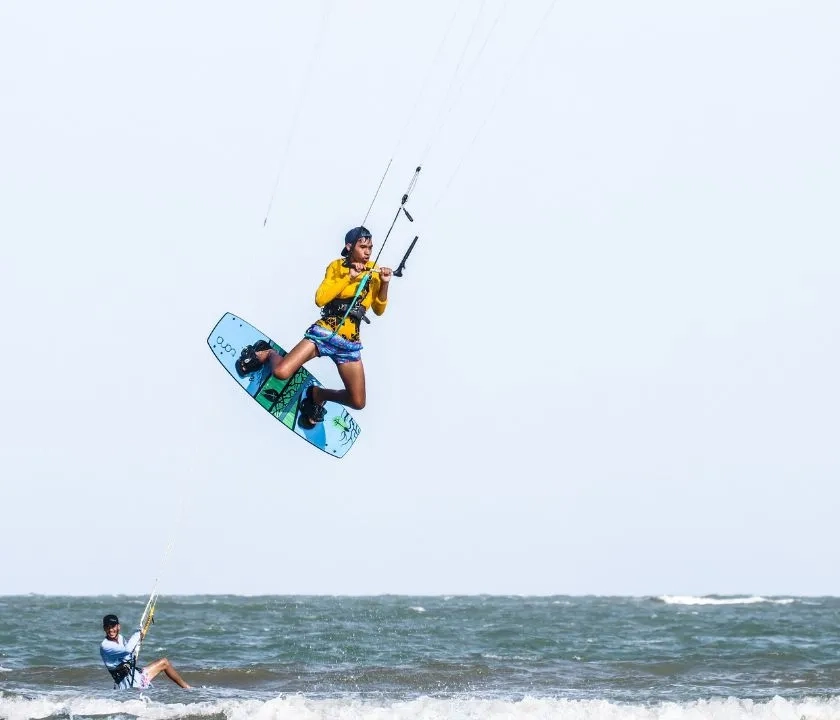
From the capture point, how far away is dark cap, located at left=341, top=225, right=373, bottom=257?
1010 cm

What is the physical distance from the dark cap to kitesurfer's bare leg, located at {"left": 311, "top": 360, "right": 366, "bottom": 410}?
3.21ft

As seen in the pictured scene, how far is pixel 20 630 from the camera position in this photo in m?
22.9

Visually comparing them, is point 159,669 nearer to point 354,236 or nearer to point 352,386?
point 352,386

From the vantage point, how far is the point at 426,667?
17719 mm

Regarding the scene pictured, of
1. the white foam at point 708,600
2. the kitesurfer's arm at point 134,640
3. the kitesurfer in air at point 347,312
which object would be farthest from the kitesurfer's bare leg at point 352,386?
the white foam at point 708,600

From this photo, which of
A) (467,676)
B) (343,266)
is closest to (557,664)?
(467,676)

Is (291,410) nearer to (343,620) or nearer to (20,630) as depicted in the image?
(20,630)

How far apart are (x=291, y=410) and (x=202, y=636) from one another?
1171cm

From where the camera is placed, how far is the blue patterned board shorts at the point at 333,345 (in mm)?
10406

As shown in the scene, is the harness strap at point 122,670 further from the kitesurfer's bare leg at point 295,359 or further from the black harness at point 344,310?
the black harness at point 344,310

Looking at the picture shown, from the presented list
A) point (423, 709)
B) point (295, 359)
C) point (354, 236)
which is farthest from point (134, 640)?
point (354, 236)

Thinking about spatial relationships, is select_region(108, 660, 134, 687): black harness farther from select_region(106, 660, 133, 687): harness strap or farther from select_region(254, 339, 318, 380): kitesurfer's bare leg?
select_region(254, 339, 318, 380): kitesurfer's bare leg

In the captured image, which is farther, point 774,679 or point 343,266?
point 774,679

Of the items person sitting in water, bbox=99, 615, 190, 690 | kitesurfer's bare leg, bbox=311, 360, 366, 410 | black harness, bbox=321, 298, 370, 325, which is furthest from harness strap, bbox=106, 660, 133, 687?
black harness, bbox=321, 298, 370, 325
